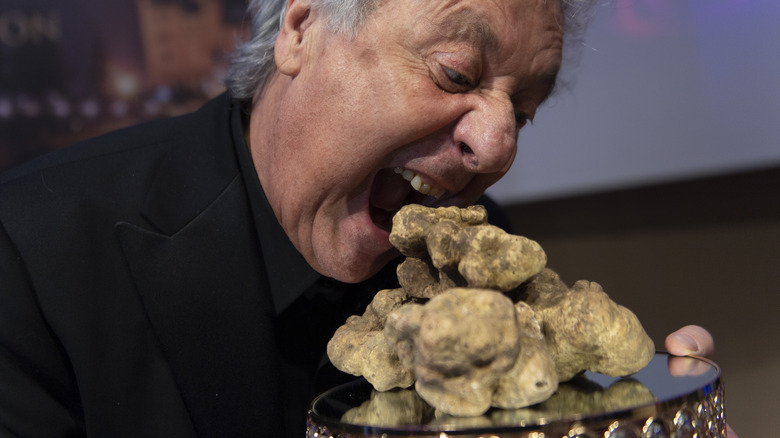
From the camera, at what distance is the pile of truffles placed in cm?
53

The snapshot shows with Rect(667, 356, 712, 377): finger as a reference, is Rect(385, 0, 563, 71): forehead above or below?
above

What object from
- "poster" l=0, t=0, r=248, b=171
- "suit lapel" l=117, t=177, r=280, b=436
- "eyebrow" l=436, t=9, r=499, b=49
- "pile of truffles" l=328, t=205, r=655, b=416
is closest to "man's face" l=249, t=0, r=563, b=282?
"eyebrow" l=436, t=9, r=499, b=49

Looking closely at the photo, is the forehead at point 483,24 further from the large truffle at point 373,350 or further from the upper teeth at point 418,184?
the large truffle at point 373,350

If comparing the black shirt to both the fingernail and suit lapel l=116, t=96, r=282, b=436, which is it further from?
the fingernail

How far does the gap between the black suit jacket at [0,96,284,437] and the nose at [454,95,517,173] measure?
0.40 metres

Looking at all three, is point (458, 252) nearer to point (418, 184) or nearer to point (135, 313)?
point (418, 184)

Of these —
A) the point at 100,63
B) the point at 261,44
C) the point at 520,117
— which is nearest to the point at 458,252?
the point at 520,117

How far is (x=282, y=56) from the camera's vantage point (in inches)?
41.0

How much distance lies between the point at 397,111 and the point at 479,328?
0.43 meters

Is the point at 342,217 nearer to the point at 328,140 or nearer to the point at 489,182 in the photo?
the point at 328,140

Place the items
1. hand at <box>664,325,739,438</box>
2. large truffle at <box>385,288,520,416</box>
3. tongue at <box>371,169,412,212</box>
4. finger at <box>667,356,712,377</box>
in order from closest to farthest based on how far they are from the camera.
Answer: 1. large truffle at <box>385,288,520,416</box>
2. finger at <box>667,356,712,377</box>
3. hand at <box>664,325,739,438</box>
4. tongue at <box>371,169,412,212</box>

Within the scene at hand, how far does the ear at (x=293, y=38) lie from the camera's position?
1.03 metres

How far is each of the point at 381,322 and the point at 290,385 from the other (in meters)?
0.48

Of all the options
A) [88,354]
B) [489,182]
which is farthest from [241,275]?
[489,182]
